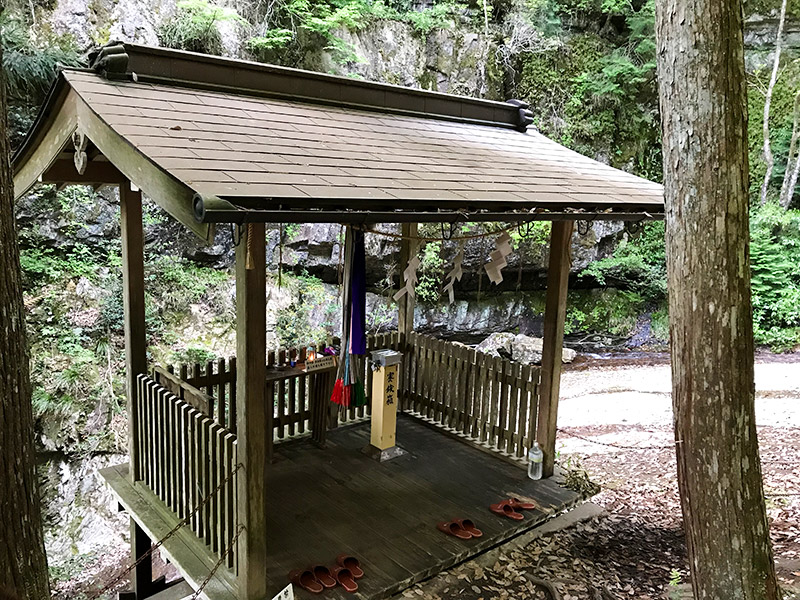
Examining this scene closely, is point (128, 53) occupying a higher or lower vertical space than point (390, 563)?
higher

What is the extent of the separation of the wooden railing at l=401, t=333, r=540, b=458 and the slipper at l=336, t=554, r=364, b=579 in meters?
2.47

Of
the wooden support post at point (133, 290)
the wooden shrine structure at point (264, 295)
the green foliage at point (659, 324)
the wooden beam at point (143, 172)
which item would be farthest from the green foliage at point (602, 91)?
the wooden beam at point (143, 172)

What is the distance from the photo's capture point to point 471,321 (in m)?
13.6

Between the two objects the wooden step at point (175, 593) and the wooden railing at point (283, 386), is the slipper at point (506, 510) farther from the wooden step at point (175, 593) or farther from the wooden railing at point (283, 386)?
the wooden step at point (175, 593)

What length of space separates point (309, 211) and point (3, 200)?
1.48m

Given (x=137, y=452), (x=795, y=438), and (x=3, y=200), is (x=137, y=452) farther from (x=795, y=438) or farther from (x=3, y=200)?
(x=795, y=438)

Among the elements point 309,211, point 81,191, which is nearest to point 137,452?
point 309,211

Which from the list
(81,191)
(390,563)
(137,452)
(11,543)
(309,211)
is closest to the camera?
(11,543)

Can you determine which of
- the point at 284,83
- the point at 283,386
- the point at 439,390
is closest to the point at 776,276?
the point at 439,390

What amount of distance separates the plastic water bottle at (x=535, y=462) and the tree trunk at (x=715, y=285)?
→ 2.54 meters

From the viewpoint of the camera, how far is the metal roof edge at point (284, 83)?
4.45 metres

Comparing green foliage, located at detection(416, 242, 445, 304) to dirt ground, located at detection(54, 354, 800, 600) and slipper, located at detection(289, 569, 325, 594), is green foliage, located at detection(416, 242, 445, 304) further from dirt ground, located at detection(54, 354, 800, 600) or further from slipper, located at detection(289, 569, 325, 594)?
slipper, located at detection(289, 569, 325, 594)

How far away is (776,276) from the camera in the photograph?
46.2 ft

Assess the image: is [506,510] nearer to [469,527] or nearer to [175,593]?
[469,527]
